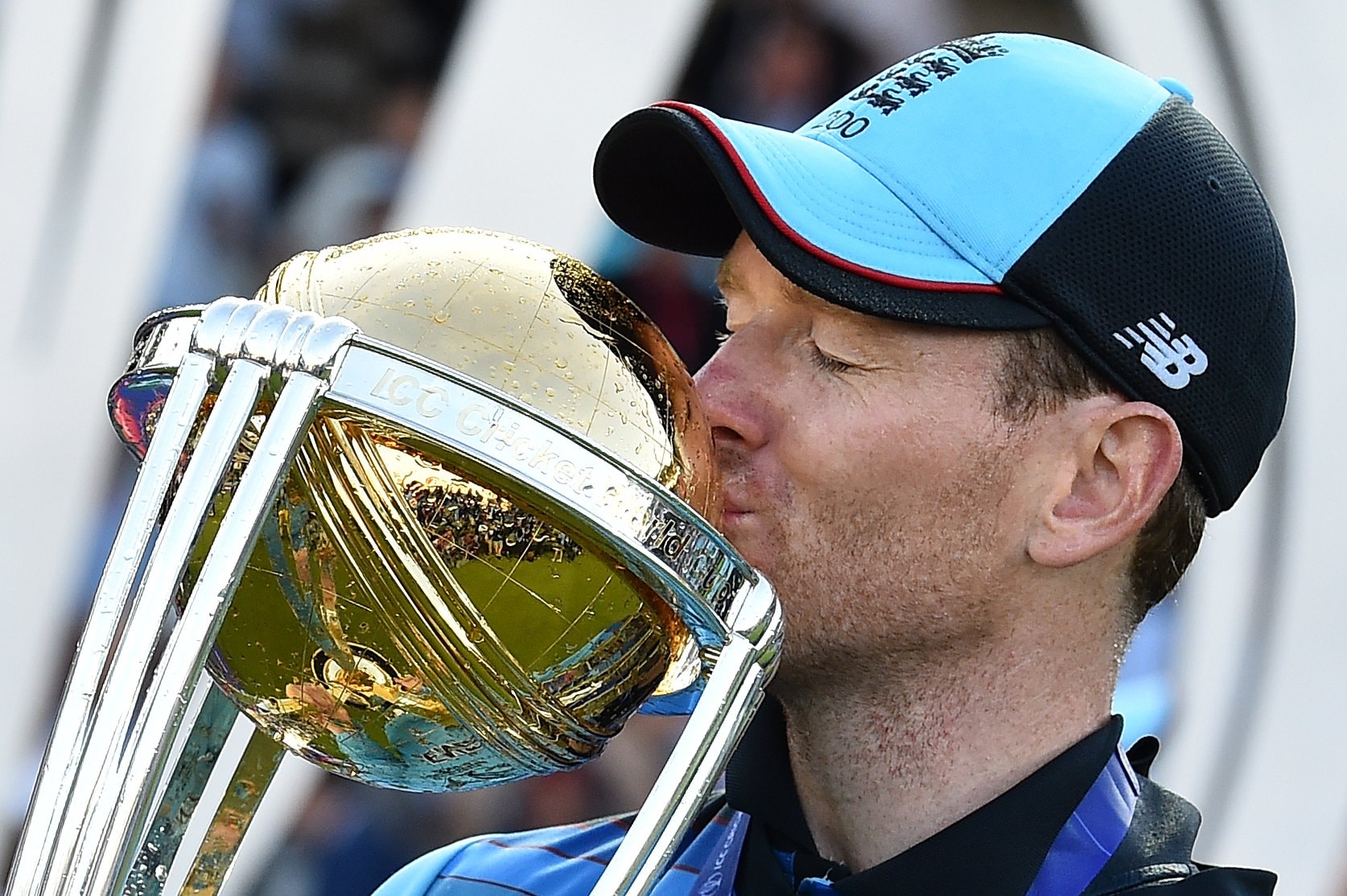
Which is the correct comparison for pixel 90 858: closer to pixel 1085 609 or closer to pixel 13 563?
pixel 1085 609

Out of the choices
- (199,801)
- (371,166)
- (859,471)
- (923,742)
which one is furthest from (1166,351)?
(371,166)

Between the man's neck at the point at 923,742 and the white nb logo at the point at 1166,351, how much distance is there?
0.23 metres

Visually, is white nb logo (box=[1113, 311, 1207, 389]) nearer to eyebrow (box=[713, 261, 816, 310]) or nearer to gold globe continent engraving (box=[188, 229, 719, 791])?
eyebrow (box=[713, 261, 816, 310])

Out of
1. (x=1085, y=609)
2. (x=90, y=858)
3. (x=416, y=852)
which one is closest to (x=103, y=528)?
(x=416, y=852)

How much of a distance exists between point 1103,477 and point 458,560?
556mm

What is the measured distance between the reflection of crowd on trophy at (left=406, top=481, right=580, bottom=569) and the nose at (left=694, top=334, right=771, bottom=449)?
28 cm

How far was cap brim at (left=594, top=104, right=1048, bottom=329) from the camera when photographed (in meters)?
1.23

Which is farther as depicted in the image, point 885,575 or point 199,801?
point 885,575

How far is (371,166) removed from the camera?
3984 mm

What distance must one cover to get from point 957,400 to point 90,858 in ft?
2.24

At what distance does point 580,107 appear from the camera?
12.0 feet

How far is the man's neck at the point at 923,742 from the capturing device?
4.32ft

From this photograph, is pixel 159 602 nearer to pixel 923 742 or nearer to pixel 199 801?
pixel 199 801

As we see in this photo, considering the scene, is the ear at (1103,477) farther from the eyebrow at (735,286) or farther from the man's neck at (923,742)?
the eyebrow at (735,286)
